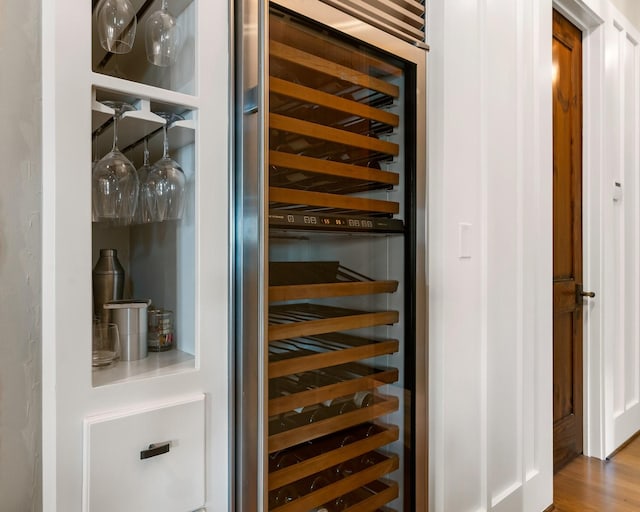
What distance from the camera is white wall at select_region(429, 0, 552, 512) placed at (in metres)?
1.50

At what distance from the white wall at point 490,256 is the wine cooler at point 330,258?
0.09 metres

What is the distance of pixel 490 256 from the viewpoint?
1.71 metres

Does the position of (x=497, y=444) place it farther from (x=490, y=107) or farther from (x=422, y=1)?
(x=422, y=1)

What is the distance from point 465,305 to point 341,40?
3.17ft

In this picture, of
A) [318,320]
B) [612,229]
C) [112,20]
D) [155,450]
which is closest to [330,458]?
[318,320]

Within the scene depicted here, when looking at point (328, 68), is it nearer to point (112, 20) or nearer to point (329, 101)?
point (329, 101)

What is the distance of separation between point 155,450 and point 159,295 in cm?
45

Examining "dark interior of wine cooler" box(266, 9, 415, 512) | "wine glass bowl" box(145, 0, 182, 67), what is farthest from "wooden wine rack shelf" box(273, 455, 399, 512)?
"wine glass bowl" box(145, 0, 182, 67)

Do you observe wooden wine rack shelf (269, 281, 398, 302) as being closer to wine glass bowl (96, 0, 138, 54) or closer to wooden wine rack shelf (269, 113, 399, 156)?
wooden wine rack shelf (269, 113, 399, 156)

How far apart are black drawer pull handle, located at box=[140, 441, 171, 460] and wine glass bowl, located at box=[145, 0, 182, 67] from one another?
82 cm

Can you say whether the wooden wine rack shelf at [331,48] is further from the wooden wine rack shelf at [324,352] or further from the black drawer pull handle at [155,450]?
the black drawer pull handle at [155,450]

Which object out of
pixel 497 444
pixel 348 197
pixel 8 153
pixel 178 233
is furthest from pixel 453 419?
pixel 8 153

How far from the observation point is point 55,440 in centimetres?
81

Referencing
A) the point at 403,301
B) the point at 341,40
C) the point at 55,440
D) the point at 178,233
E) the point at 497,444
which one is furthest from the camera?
the point at 497,444
